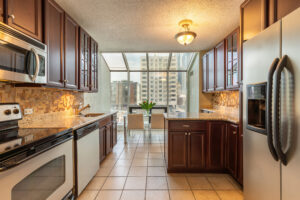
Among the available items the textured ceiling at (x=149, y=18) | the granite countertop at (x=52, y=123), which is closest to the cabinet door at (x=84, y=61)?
the textured ceiling at (x=149, y=18)

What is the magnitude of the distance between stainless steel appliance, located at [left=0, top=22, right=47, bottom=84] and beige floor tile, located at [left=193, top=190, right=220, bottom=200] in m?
2.24

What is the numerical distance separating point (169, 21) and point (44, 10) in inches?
67.9

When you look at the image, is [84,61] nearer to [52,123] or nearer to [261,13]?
[52,123]

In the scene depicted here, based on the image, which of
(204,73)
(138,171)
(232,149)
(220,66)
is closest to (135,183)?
(138,171)

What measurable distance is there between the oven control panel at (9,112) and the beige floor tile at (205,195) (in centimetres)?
222

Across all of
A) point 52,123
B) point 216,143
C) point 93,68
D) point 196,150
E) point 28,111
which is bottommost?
point 196,150

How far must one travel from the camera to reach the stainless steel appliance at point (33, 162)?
3.24ft

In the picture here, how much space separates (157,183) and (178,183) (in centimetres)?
30

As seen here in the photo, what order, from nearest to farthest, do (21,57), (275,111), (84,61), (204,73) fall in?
(275,111) < (21,57) < (84,61) < (204,73)

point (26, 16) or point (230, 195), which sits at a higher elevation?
point (26, 16)

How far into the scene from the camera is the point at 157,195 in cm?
196

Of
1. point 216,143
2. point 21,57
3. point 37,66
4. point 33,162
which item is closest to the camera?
point 33,162

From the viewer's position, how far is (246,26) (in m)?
1.72

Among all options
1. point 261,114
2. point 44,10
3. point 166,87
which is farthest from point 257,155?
point 166,87
